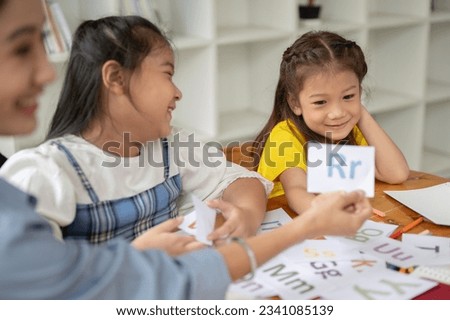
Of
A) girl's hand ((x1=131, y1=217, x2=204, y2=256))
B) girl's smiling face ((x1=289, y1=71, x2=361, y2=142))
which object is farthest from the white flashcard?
girl's smiling face ((x1=289, y1=71, x2=361, y2=142))

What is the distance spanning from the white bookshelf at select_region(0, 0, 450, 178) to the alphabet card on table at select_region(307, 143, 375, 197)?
4.40 ft

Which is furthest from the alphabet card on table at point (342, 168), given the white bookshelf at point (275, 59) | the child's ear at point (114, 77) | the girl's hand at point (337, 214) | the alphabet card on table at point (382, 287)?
the white bookshelf at point (275, 59)

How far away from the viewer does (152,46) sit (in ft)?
4.19

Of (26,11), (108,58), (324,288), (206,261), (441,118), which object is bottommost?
(441,118)

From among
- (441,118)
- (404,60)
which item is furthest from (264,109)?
(441,118)

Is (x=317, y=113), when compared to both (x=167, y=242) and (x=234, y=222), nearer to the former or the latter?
(x=234, y=222)

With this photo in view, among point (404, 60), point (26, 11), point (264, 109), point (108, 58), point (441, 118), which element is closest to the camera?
point (26, 11)

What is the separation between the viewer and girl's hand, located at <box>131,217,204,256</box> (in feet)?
3.30

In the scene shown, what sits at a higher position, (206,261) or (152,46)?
(152,46)

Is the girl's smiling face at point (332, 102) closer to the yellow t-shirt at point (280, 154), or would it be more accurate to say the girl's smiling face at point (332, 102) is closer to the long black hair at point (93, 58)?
the yellow t-shirt at point (280, 154)

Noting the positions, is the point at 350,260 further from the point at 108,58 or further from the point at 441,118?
the point at 441,118

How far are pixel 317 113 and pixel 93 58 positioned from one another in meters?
0.57

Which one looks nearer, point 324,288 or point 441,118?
point 324,288
